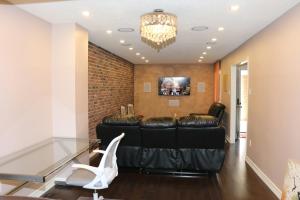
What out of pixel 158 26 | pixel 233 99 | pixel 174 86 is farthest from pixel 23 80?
pixel 174 86

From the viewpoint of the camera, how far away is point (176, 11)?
10.1ft

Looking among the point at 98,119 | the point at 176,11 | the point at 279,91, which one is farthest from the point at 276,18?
the point at 98,119

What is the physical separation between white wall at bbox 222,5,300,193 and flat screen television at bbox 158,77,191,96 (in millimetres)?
4698

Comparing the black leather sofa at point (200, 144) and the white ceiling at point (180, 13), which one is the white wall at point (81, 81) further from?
the black leather sofa at point (200, 144)

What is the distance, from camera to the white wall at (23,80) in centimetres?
275

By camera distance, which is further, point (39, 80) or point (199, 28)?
point (199, 28)

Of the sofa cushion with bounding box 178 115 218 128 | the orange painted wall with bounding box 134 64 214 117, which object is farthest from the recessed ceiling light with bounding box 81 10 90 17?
the orange painted wall with bounding box 134 64 214 117

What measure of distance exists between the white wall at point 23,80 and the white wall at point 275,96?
327cm

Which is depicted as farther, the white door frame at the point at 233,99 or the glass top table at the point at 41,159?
the white door frame at the point at 233,99

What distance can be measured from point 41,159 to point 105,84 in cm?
352

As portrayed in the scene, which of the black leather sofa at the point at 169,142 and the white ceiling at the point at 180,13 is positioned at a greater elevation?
the white ceiling at the point at 180,13

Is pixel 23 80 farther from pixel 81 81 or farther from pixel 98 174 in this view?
pixel 98 174

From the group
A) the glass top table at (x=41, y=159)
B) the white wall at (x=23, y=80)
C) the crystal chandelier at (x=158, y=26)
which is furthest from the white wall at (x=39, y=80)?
the crystal chandelier at (x=158, y=26)

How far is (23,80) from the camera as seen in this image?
305cm
